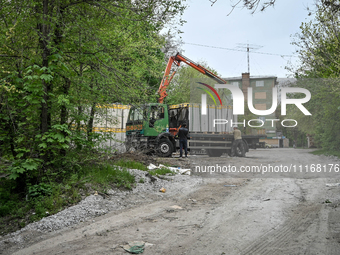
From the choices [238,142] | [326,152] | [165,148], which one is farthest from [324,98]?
[165,148]

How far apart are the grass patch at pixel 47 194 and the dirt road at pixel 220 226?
1.00 m

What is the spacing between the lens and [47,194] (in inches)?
287

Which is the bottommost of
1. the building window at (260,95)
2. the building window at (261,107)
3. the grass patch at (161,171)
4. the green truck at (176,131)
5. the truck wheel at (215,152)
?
the grass patch at (161,171)

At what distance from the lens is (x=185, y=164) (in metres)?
14.8

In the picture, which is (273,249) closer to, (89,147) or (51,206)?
(51,206)

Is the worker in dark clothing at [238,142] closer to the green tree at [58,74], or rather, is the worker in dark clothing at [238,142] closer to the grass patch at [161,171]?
the grass patch at [161,171]

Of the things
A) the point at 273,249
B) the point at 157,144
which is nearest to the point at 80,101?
the point at 273,249

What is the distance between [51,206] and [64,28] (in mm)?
3970

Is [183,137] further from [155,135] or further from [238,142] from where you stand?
[238,142]

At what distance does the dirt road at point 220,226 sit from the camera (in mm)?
4762

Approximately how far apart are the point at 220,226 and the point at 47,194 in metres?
→ 3.89

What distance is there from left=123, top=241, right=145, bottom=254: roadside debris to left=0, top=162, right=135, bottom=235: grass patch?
7.91ft

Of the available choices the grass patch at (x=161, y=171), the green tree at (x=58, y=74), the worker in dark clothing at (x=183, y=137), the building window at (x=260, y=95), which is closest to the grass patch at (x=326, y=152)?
the building window at (x=260, y=95)

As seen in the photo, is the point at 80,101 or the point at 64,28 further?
the point at 80,101
